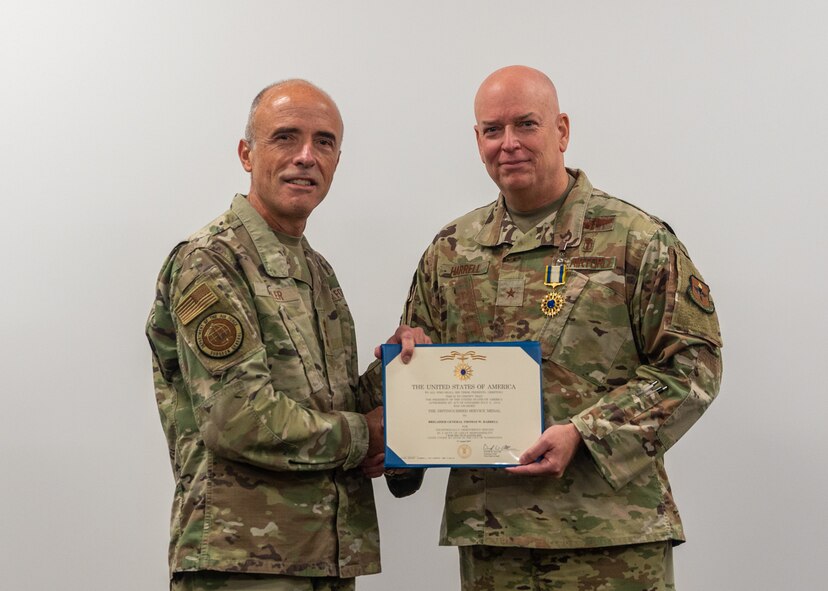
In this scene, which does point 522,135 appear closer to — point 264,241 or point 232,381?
point 264,241

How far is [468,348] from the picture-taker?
2.31 m

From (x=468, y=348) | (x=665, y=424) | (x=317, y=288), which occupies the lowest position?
(x=665, y=424)

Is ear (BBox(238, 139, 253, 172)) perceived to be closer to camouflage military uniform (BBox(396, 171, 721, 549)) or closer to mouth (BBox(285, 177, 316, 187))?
mouth (BBox(285, 177, 316, 187))

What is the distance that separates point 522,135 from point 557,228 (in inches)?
9.7

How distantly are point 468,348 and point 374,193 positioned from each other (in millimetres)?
1295

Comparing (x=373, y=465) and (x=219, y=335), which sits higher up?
(x=219, y=335)

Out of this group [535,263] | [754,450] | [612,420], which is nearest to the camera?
[612,420]

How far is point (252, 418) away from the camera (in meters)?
2.15

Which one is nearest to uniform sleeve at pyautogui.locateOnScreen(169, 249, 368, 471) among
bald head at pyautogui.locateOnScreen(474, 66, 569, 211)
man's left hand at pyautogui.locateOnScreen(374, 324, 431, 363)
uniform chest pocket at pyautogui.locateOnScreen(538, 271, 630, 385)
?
man's left hand at pyautogui.locateOnScreen(374, 324, 431, 363)

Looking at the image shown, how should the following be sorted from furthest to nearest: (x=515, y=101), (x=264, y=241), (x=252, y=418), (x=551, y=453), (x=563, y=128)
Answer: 1. (x=563, y=128)
2. (x=515, y=101)
3. (x=264, y=241)
4. (x=551, y=453)
5. (x=252, y=418)

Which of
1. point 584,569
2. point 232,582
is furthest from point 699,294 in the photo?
point 232,582

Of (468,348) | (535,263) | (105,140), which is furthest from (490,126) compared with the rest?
(105,140)

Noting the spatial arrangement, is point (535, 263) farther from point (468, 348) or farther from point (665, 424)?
point (665, 424)

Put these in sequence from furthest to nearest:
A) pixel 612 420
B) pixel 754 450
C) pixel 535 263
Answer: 1. pixel 754 450
2. pixel 535 263
3. pixel 612 420
